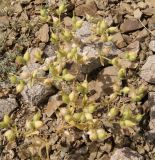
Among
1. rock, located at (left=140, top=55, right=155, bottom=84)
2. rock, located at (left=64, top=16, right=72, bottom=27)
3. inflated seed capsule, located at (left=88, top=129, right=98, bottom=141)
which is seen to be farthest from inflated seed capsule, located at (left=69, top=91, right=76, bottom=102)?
rock, located at (left=64, top=16, right=72, bottom=27)

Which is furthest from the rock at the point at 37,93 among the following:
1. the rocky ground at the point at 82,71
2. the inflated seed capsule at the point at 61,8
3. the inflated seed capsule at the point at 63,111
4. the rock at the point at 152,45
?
the rock at the point at 152,45

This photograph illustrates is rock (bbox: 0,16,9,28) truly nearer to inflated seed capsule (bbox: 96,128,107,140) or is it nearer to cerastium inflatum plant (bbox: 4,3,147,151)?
cerastium inflatum plant (bbox: 4,3,147,151)

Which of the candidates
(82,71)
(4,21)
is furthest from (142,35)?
(4,21)

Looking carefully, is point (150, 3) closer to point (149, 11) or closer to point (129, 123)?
point (149, 11)

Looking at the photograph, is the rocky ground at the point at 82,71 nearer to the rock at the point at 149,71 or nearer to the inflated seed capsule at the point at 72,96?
the rock at the point at 149,71

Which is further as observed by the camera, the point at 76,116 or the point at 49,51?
the point at 49,51

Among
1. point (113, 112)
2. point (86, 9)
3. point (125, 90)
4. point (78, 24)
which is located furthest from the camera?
point (86, 9)
